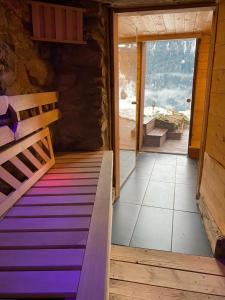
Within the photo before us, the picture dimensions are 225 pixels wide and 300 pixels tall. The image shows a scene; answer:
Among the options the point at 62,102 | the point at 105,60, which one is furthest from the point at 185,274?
the point at 105,60

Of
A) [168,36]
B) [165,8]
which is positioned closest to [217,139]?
[165,8]

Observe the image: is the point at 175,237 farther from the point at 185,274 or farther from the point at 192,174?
the point at 192,174

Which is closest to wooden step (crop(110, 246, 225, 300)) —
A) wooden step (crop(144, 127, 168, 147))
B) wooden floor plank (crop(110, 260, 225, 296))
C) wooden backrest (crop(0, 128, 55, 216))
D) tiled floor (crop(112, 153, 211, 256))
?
wooden floor plank (crop(110, 260, 225, 296))

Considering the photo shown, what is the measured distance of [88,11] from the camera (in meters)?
2.05

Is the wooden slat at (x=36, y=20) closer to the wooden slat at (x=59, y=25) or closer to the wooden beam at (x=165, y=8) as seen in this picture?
the wooden slat at (x=59, y=25)

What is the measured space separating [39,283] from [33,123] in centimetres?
108

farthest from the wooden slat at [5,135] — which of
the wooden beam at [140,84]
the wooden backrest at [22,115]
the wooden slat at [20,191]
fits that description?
the wooden beam at [140,84]

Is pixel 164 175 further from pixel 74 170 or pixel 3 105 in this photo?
pixel 3 105

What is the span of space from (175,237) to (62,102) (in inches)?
62.9

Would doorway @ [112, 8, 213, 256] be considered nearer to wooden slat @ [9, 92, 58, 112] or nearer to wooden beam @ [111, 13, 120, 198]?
wooden beam @ [111, 13, 120, 198]

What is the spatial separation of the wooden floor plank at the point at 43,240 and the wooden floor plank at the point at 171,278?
0.80m

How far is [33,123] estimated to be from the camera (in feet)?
5.46

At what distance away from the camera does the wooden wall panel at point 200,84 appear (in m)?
3.98

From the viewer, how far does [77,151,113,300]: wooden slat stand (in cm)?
81
